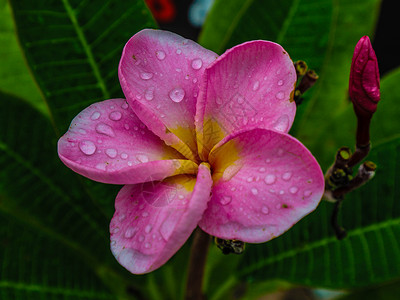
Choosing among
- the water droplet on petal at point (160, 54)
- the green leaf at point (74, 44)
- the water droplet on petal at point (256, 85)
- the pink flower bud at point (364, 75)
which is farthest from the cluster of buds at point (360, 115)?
the green leaf at point (74, 44)

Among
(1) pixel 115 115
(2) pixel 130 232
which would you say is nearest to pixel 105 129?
(1) pixel 115 115

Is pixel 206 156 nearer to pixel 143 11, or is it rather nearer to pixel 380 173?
pixel 143 11

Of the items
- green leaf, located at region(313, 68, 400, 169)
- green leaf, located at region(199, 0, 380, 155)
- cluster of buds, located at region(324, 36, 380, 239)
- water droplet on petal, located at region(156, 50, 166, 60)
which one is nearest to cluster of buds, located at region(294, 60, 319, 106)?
Answer: cluster of buds, located at region(324, 36, 380, 239)

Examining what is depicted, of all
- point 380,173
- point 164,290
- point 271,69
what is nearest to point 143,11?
point 271,69

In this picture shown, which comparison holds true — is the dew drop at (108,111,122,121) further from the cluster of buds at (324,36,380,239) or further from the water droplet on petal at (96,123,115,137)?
the cluster of buds at (324,36,380,239)

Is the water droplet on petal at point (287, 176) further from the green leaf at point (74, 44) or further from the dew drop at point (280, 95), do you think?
the green leaf at point (74, 44)
